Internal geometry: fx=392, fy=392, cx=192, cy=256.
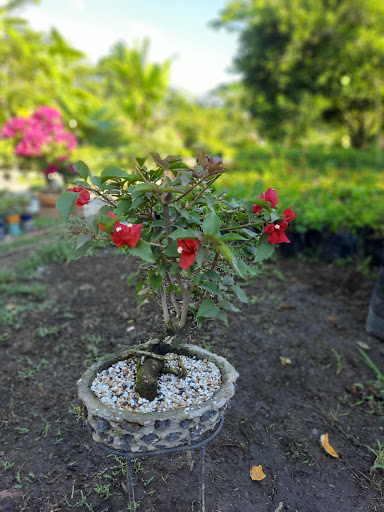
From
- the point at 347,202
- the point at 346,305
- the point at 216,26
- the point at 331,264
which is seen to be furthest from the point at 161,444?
the point at 216,26

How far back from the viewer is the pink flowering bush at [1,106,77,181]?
7137 mm

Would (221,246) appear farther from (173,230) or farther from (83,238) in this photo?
(83,238)

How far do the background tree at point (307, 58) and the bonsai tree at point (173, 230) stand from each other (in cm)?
1323

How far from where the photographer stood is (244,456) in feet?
5.68

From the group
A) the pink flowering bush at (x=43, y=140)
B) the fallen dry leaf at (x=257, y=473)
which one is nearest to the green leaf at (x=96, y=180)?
the fallen dry leaf at (x=257, y=473)

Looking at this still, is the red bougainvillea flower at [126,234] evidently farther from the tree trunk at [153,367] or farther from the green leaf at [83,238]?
Answer: the tree trunk at [153,367]

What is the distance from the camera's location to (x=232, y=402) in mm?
2023

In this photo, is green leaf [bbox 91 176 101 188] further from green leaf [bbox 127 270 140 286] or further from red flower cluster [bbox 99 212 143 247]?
green leaf [bbox 127 270 140 286]

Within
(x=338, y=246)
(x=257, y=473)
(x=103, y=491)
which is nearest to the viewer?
(x=103, y=491)

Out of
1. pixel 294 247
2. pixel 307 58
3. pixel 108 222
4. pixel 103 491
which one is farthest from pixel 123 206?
pixel 307 58

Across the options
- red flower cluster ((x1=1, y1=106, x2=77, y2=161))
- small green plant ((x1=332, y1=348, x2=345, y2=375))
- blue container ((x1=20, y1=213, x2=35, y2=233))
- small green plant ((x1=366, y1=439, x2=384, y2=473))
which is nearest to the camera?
small green plant ((x1=366, y1=439, x2=384, y2=473))

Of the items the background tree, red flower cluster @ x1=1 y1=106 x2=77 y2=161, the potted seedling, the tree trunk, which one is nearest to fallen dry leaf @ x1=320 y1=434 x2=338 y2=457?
the potted seedling

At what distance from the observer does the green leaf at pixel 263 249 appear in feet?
3.79

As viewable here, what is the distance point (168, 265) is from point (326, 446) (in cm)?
129
